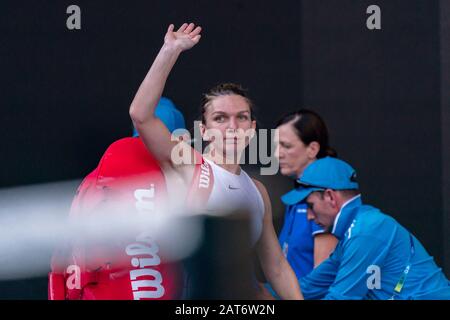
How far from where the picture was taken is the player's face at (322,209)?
3.27m

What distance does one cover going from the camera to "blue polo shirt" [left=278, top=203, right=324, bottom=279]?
11.6ft

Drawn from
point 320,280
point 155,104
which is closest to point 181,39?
point 155,104

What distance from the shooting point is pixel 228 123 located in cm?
312

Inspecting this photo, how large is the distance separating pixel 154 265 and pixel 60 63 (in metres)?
2.07

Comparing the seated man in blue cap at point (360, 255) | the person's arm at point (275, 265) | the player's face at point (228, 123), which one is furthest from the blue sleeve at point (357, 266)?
Answer: the player's face at point (228, 123)

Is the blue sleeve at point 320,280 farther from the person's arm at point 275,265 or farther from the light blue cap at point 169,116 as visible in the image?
the light blue cap at point 169,116

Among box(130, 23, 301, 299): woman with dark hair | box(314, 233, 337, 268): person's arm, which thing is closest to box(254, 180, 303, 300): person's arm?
box(130, 23, 301, 299): woman with dark hair

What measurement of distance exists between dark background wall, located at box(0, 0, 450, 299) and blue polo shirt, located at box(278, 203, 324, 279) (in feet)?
3.23

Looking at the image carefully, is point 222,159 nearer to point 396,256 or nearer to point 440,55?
point 396,256

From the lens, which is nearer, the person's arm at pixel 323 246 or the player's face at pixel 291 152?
the person's arm at pixel 323 246

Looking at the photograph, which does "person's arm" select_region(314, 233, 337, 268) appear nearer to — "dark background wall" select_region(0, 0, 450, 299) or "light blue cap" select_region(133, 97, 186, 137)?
"light blue cap" select_region(133, 97, 186, 137)

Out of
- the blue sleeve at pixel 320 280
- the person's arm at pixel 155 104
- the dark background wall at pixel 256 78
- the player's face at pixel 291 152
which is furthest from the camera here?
the dark background wall at pixel 256 78

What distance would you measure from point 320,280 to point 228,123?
69 cm
